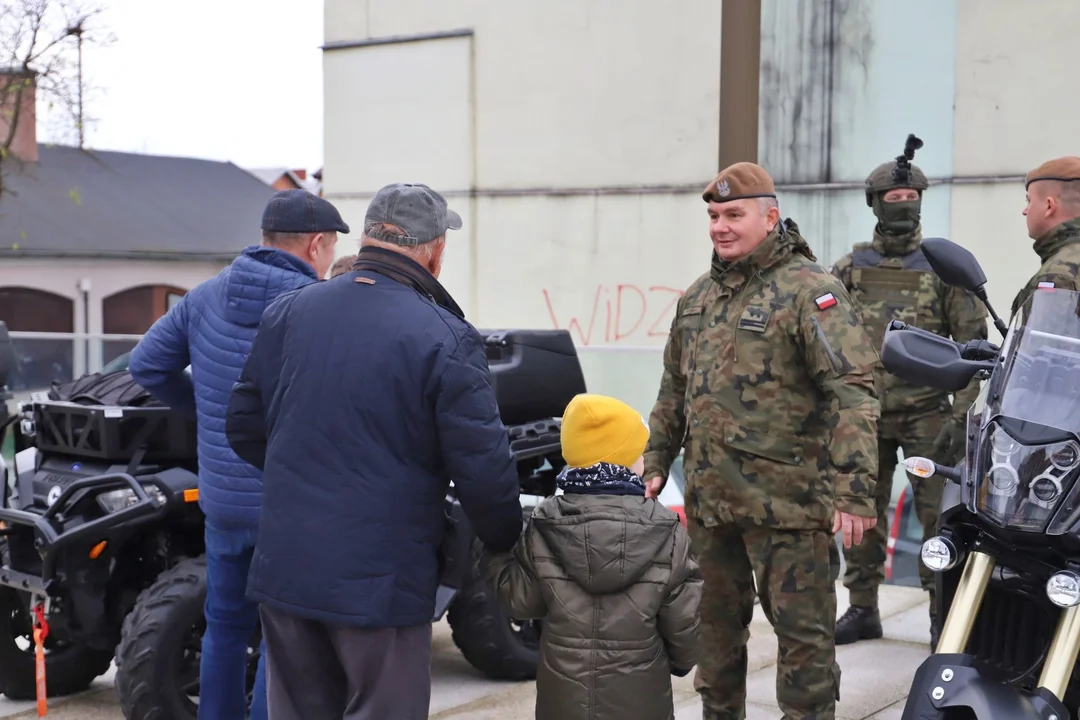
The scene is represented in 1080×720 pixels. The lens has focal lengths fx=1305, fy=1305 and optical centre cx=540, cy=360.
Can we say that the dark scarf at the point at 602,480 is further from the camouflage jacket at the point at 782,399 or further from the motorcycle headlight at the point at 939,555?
the camouflage jacket at the point at 782,399

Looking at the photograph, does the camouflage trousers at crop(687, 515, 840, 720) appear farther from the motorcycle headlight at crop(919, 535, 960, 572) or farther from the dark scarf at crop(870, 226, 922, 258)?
the dark scarf at crop(870, 226, 922, 258)

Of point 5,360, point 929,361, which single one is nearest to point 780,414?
point 929,361

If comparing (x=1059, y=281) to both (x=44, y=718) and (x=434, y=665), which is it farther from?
(x=44, y=718)

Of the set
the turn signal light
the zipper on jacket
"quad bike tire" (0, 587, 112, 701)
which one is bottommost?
"quad bike tire" (0, 587, 112, 701)

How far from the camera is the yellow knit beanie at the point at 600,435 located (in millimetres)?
3266

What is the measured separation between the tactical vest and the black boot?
3.31ft

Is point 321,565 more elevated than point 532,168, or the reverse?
point 532,168

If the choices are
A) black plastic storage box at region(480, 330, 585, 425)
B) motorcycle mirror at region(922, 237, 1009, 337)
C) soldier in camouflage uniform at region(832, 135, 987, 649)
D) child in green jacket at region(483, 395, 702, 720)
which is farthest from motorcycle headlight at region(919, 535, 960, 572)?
soldier in camouflage uniform at region(832, 135, 987, 649)

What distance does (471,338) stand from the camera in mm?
3102

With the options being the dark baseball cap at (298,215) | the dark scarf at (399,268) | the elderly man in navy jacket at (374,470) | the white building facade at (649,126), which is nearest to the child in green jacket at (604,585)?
the elderly man in navy jacket at (374,470)

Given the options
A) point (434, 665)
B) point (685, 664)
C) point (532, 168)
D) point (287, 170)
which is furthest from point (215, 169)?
point (685, 664)

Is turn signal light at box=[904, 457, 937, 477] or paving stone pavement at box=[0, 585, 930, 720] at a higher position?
turn signal light at box=[904, 457, 937, 477]

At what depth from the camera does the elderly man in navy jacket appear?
300cm

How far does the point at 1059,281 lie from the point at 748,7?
325 inches
